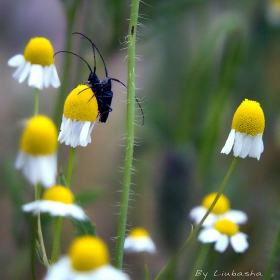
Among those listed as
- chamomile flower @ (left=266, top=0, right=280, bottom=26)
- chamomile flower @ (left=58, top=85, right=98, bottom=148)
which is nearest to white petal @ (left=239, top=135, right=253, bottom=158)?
chamomile flower @ (left=58, top=85, right=98, bottom=148)

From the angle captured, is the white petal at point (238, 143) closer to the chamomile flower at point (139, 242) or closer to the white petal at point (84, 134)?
the white petal at point (84, 134)

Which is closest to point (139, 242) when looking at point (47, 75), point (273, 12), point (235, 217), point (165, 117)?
point (235, 217)

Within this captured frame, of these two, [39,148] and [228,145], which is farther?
[228,145]

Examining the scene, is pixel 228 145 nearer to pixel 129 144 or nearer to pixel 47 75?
pixel 129 144

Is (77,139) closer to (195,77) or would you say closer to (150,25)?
Answer: (150,25)

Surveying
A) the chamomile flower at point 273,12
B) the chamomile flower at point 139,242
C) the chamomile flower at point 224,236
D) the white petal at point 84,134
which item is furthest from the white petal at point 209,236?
the chamomile flower at point 273,12

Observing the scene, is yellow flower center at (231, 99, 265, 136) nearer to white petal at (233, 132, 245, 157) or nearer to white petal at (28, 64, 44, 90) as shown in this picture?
white petal at (233, 132, 245, 157)

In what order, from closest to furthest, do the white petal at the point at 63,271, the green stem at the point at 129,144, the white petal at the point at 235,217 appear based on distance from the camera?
1. the white petal at the point at 63,271
2. the green stem at the point at 129,144
3. the white petal at the point at 235,217

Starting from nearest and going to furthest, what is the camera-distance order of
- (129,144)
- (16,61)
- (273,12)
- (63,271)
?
(63,271) → (129,144) → (16,61) → (273,12)
